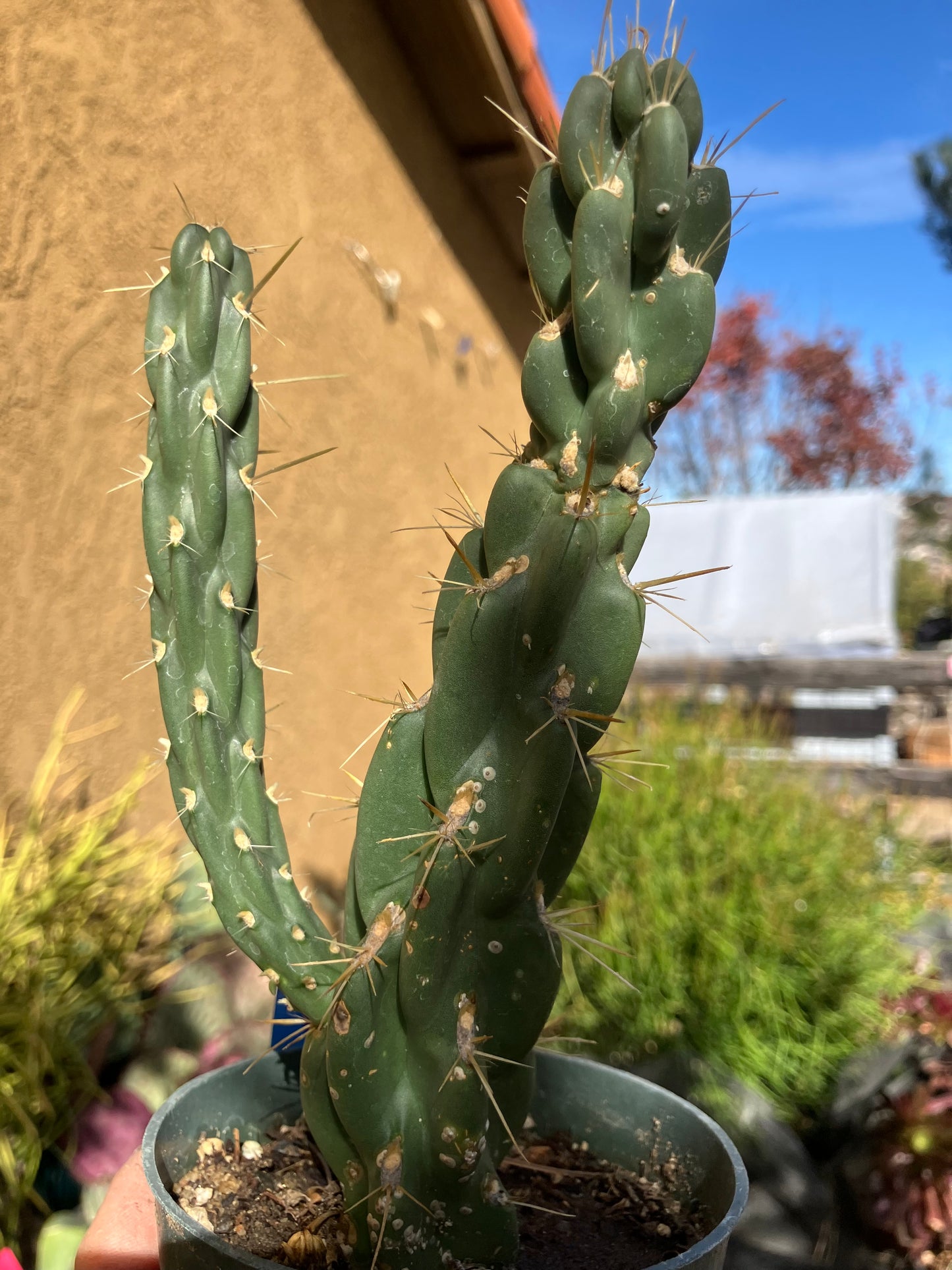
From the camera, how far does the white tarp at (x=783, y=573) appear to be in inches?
397

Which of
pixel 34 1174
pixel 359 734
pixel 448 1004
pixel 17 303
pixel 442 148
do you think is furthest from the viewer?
pixel 442 148

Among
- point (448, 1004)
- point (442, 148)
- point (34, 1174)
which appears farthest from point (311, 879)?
point (442, 148)

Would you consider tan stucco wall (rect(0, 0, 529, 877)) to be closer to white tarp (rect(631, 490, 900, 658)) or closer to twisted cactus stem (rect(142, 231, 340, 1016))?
twisted cactus stem (rect(142, 231, 340, 1016))

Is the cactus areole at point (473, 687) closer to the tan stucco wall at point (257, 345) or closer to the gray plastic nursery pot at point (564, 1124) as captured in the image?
the gray plastic nursery pot at point (564, 1124)

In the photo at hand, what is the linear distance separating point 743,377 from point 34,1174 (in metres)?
19.4

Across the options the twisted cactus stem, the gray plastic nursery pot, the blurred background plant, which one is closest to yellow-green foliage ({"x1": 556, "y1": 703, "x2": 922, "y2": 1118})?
the blurred background plant

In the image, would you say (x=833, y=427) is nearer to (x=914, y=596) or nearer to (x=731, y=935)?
(x=914, y=596)

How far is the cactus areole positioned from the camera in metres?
0.98

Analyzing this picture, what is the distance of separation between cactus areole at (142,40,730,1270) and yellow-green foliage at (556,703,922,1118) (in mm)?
1875

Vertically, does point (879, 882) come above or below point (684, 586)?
below

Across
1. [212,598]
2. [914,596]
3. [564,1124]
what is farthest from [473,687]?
[914,596]

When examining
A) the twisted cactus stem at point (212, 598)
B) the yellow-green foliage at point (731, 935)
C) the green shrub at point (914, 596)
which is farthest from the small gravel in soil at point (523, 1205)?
the green shrub at point (914, 596)

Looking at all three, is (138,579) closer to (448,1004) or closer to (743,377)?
(448,1004)

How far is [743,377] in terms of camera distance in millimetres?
19188
